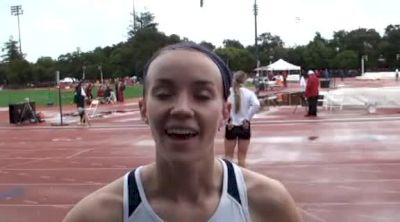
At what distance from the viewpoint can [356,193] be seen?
873 centimetres

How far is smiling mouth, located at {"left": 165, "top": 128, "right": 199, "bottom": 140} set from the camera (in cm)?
139

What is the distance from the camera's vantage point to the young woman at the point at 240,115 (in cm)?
860

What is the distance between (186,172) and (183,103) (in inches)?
6.6

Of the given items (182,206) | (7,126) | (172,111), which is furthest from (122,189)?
(7,126)

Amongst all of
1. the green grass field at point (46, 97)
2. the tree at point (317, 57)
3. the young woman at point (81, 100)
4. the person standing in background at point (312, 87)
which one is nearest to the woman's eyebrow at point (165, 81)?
the person standing in background at point (312, 87)

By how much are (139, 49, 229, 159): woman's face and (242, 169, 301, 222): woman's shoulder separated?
6.3 inches

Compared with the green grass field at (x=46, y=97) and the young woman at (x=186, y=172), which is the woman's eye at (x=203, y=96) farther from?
the green grass field at (x=46, y=97)

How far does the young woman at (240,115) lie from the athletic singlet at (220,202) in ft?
22.4

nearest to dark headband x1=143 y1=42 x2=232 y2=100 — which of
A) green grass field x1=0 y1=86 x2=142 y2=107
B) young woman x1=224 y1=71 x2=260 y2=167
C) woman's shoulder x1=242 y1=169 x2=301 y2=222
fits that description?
woman's shoulder x1=242 y1=169 x2=301 y2=222

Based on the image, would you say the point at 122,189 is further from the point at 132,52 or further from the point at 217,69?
the point at 132,52

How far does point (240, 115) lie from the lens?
869cm

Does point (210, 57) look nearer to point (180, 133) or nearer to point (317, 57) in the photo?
point (180, 133)

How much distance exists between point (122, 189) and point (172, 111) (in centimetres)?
27

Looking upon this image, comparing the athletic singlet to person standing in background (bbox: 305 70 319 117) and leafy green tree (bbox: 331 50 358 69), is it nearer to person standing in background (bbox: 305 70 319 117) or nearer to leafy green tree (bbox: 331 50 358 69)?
person standing in background (bbox: 305 70 319 117)
